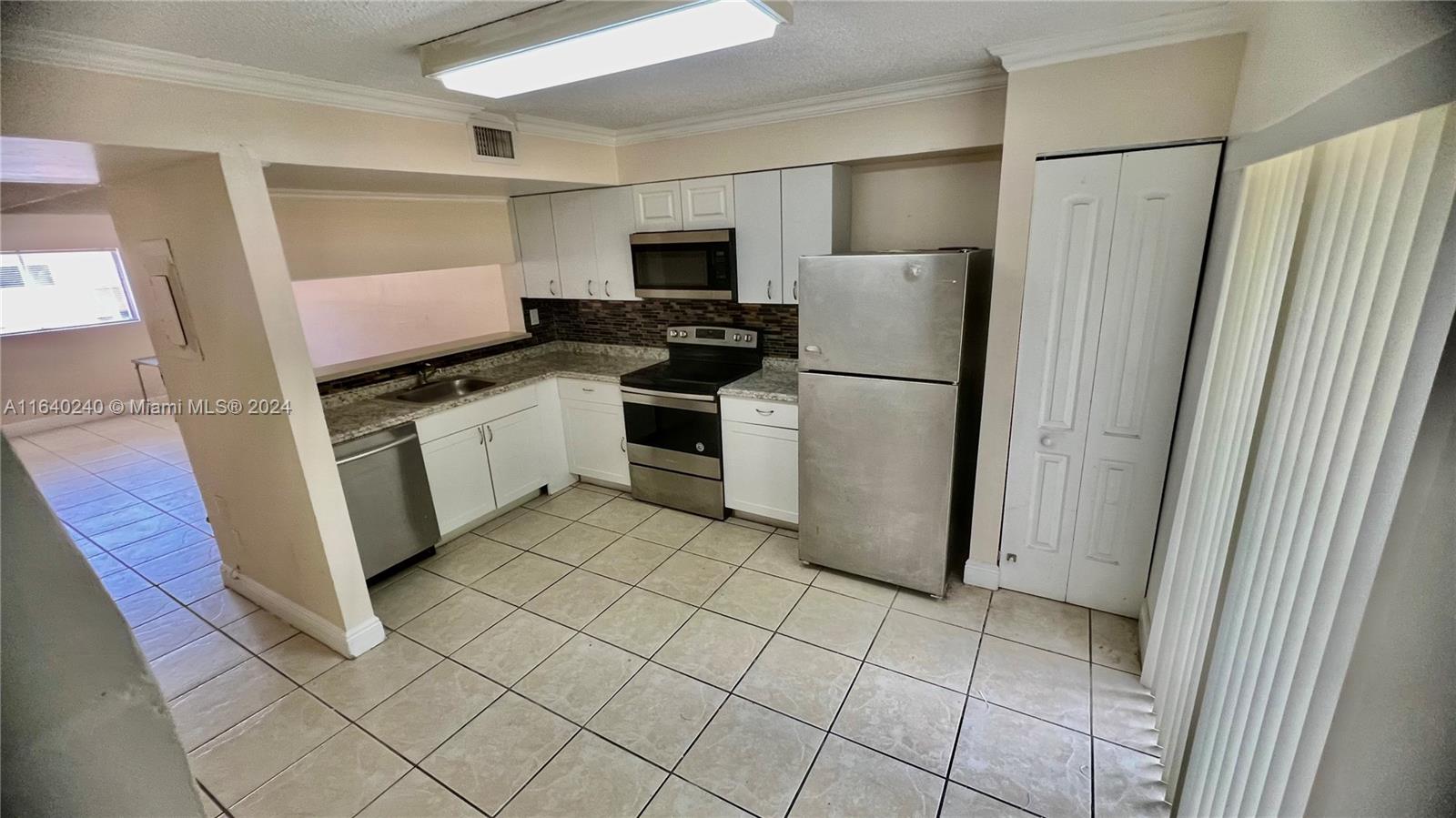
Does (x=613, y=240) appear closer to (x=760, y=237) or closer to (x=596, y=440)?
(x=760, y=237)

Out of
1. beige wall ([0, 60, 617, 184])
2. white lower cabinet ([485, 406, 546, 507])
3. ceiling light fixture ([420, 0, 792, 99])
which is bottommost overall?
white lower cabinet ([485, 406, 546, 507])

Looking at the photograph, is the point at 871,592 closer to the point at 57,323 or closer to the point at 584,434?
the point at 584,434

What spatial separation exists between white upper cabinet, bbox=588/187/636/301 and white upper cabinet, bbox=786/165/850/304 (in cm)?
108

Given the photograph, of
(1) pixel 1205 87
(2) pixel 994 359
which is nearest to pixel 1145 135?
(1) pixel 1205 87

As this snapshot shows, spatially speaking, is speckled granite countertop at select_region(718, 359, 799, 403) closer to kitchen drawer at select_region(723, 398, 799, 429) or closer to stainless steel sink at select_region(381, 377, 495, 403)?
kitchen drawer at select_region(723, 398, 799, 429)

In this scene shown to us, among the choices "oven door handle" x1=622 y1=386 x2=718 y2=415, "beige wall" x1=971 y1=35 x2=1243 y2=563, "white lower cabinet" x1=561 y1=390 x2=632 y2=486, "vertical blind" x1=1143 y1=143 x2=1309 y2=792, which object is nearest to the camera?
"vertical blind" x1=1143 y1=143 x2=1309 y2=792

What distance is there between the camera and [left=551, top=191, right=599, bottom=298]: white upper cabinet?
381 cm

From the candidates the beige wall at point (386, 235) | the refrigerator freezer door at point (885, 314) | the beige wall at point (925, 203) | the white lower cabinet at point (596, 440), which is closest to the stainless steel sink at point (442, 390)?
the white lower cabinet at point (596, 440)

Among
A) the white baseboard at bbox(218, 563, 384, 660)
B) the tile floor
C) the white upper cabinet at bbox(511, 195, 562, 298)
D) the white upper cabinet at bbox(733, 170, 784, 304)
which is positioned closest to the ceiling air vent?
the white upper cabinet at bbox(511, 195, 562, 298)

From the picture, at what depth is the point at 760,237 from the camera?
322 centimetres

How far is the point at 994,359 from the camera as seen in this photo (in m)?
2.52

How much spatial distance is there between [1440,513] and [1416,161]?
0.52 m

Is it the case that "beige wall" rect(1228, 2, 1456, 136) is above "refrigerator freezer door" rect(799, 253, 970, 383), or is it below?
above

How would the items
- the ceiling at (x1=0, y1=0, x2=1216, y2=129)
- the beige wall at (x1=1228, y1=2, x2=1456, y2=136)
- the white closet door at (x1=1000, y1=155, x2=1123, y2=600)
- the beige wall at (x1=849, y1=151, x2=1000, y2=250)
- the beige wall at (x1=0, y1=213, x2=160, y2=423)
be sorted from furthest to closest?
the beige wall at (x1=0, y1=213, x2=160, y2=423), the beige wall at (x1=849, y1=151, x2=1000, y2=250), the white closet door at (x1=1000, y1=155, x2=1123, y2=600), the ceiling at (x1=0, y1=0, x2=1216, y2=129), the beige wall at (x1=1228, y1=2, x2=1456, y2=136)
